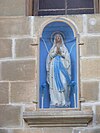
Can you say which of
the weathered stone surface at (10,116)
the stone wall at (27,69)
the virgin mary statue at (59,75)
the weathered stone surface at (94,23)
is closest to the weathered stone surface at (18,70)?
the stone wall at (27,69)

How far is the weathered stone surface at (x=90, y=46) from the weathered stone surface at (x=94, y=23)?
8 cm

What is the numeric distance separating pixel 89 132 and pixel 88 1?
139 cm

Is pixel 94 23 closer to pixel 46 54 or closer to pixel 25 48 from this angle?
pixel 46 54

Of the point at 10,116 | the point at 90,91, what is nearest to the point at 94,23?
the point at 90,91

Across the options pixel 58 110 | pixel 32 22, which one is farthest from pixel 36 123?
pixel 32 22

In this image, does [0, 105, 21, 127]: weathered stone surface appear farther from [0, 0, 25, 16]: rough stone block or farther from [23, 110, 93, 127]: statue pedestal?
[0, 0, 25, 16]: rough stone block

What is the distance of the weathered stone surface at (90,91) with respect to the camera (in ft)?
16.5

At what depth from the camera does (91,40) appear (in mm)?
5180

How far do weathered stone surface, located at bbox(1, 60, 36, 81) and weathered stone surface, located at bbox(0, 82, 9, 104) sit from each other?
7cm

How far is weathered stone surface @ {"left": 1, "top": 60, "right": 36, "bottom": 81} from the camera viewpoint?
5.15 m

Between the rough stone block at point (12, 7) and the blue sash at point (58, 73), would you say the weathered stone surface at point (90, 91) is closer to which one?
the blue sash at point (58, 73)

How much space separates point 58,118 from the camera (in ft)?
16.3

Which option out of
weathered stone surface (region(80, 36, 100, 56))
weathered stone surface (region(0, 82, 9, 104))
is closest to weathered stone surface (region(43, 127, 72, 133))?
weathered stone surface (region(0, 82, 9, 104))

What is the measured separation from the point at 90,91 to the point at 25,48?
77 cm
